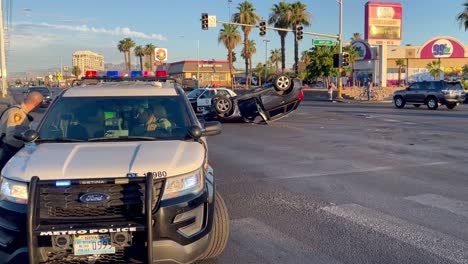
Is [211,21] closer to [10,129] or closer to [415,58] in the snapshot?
[10,129]

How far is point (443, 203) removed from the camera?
7.22 meters

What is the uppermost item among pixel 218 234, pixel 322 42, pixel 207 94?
pixel 322 42

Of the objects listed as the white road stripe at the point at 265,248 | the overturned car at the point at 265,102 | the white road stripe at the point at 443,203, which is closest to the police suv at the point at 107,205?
the white road stripe at the point at 265,248

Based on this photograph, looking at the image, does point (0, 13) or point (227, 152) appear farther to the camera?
point (0, 13)

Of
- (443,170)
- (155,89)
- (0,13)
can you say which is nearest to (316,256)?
(155,89)

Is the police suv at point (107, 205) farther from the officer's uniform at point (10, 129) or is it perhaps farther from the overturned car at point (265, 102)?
the overturned car at point (265, 102)

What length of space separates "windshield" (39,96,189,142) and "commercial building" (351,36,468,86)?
55.8 metres

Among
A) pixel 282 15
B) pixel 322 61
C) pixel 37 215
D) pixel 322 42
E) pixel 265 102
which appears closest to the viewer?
pixel 37 215

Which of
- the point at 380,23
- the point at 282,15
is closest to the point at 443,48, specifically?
the point at 380,23

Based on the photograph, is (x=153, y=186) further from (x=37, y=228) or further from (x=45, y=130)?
(x=45, y=130)

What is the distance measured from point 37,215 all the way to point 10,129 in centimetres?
259

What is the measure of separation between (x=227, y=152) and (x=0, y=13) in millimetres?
40565

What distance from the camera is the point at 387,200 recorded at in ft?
24.3

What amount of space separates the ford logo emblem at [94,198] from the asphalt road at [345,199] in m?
1.60
